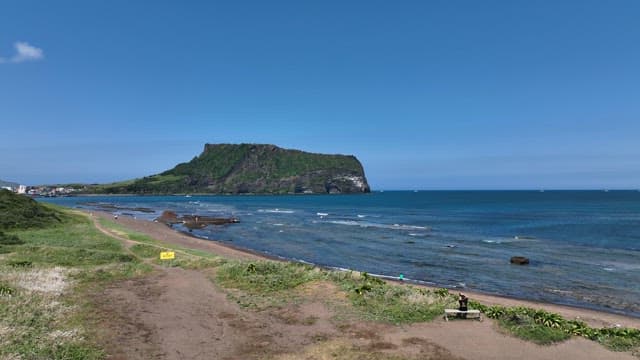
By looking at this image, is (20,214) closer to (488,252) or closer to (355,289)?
(355,289)

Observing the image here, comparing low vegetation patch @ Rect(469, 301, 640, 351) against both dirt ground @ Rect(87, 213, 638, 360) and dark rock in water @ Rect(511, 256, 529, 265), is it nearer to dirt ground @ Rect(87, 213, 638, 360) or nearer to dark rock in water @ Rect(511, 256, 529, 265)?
dirt ground @ Rect(87, 213, 638, 360)

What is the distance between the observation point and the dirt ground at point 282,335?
16141mm

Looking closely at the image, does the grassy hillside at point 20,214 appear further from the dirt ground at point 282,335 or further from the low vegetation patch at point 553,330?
the low vegetation patch at point 553,330

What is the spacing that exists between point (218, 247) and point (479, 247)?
31.7 m

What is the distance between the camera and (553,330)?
727 inches

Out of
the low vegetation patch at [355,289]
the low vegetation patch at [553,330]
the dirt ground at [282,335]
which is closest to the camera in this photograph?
the dirt ground at [282,335]

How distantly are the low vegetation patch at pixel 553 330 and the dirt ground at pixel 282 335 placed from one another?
1.52 ft

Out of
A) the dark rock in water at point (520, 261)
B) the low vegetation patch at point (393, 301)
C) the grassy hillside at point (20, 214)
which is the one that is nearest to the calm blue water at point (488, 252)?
the dark rock in water at point (520, 261)

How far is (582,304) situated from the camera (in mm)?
31469

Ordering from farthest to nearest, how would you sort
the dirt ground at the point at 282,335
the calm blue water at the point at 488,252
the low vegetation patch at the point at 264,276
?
the calm blue water at the point at 488,252
the low vegetation patch at the point at 264,276
the dirt ground at the point at 282,335

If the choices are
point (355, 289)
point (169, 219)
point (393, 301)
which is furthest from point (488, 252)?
point (169, 219)

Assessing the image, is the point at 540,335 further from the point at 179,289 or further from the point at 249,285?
the point at 179,289

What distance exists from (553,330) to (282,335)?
10555mm

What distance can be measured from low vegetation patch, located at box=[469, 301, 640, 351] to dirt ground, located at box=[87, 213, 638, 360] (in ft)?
1.52
